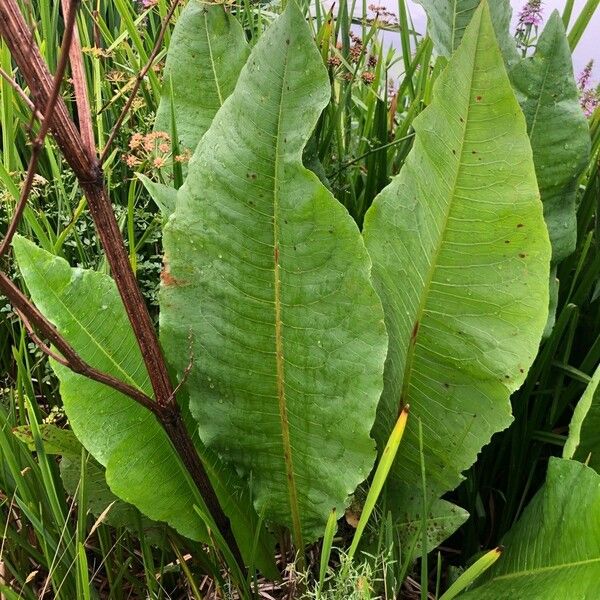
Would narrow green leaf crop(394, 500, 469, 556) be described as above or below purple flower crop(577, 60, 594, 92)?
below

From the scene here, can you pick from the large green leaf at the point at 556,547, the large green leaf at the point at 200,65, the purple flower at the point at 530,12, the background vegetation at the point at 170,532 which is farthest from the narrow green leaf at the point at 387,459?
the purple flower at the point at 530,12

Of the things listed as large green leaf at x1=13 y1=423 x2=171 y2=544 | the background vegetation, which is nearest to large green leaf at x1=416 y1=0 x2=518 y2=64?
the background vegetation

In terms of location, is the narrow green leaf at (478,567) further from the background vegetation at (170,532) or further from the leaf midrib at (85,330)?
the leaf midrib at (85,330)

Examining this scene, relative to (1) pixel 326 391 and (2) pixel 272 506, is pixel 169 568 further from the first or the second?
(1) pixel 326 391

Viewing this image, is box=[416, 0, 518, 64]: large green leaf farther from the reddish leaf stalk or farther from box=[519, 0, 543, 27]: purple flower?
box=[519, 0, 543, 27]: purple flower

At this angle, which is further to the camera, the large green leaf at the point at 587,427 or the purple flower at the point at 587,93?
the purple flower at the point at 587,93

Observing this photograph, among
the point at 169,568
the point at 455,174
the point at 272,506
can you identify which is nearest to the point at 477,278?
the point at 455,174

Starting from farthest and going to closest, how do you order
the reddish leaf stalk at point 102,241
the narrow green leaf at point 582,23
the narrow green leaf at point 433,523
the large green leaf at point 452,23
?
the narrow green leaf at point 582,23 → the large green leaf at point 452,23 → the narrow green leaf at point 433,523 → the reddish leaf stalk at point 102,241
